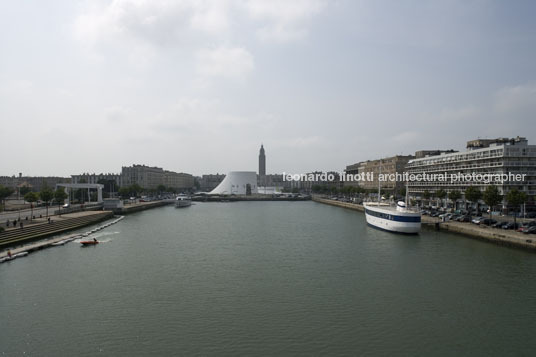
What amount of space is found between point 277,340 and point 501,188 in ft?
123

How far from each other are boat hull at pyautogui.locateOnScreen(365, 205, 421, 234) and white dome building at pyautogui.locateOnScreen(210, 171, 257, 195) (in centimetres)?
7862

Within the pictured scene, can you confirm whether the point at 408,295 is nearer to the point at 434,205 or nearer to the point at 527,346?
the point at 527,346

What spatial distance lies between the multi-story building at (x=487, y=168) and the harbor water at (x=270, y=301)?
19.1 metres

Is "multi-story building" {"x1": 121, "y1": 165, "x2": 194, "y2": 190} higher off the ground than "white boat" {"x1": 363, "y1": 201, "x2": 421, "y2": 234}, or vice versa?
"multi-story building" {"x1": 121, "y1": 165, "x2": 194, "y2": 190}

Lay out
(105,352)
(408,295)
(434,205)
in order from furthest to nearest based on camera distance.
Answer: (434,205) → (408,295) → (105,352)

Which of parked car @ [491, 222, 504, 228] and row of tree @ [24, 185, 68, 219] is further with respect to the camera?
row of tree @ [24, 185, 68, 219]

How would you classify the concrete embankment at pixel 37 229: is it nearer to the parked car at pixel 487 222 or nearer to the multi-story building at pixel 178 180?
the parked car at pixel 487 222

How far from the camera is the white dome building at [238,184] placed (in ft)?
369

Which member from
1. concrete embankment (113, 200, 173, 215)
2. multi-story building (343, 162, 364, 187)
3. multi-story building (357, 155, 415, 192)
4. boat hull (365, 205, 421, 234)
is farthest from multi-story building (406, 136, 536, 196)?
multi-story building (343, 162, 364, 187)

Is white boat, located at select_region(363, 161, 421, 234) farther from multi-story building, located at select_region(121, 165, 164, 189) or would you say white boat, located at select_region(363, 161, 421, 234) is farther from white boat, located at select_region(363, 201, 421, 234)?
multi-story building, located at select_region(121, 165, 164, 189)

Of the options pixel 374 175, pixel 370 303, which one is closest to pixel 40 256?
pixel 370 303

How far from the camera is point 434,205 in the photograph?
5272cm

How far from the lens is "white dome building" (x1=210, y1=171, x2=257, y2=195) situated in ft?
369

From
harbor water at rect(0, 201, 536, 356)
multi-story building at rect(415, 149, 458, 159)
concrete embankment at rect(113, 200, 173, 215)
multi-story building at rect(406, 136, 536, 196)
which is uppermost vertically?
multi-story building at rect(415, 149, 458, 159)
